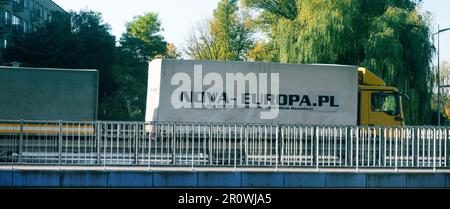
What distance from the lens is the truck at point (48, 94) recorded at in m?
25.5

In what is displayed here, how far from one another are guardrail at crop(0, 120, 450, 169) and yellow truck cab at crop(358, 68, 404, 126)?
356 inches

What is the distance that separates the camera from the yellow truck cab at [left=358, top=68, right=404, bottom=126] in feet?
86.0

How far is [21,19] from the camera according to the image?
259 ft

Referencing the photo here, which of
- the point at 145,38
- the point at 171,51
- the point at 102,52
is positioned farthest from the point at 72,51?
the point at 171,51

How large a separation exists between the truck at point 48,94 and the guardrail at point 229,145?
A: 8619mm

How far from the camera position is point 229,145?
53.9ft

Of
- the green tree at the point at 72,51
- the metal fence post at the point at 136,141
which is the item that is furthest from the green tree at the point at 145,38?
the metal fence post at the point at 136,141

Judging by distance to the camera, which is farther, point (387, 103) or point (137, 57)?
point (137, 57)

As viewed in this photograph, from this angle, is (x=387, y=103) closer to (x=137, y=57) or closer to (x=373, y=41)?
(x=373, y=41)

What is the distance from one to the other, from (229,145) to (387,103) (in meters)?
11.4
